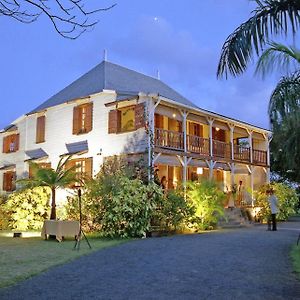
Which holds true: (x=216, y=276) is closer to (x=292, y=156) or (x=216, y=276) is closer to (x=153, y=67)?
(x=292, y=156)

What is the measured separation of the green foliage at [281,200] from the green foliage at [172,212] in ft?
24.6

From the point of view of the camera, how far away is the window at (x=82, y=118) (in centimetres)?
2142

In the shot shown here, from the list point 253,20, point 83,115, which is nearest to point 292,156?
point 253,20

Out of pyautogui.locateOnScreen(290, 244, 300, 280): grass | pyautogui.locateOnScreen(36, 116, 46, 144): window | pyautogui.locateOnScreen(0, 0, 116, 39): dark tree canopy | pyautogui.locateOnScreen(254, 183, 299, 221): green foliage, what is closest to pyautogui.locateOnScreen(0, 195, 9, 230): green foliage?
pyautogui.locateOnScreen(36, 116, 46, 144): window

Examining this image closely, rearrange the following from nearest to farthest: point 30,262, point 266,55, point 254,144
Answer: point 266,55
point 30,262
point 254,144

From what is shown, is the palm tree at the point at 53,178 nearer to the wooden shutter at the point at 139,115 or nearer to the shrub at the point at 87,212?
the shrub at the point at 87,212

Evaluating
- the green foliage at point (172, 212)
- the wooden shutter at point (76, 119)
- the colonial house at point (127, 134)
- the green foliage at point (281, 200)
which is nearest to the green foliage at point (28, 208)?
the colonial house at point (127, 134)

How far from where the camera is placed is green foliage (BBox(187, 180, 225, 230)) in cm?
1761

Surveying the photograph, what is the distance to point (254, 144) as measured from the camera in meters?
28.4

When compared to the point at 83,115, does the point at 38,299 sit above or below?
below

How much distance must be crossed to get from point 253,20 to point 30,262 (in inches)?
274

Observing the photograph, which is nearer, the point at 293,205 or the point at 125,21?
the point at 125,21

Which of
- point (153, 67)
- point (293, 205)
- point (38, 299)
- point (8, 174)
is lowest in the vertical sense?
point (38, 299)

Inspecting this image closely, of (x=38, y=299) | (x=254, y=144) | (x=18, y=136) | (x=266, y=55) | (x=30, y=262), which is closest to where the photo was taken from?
(x=38, y=299)
